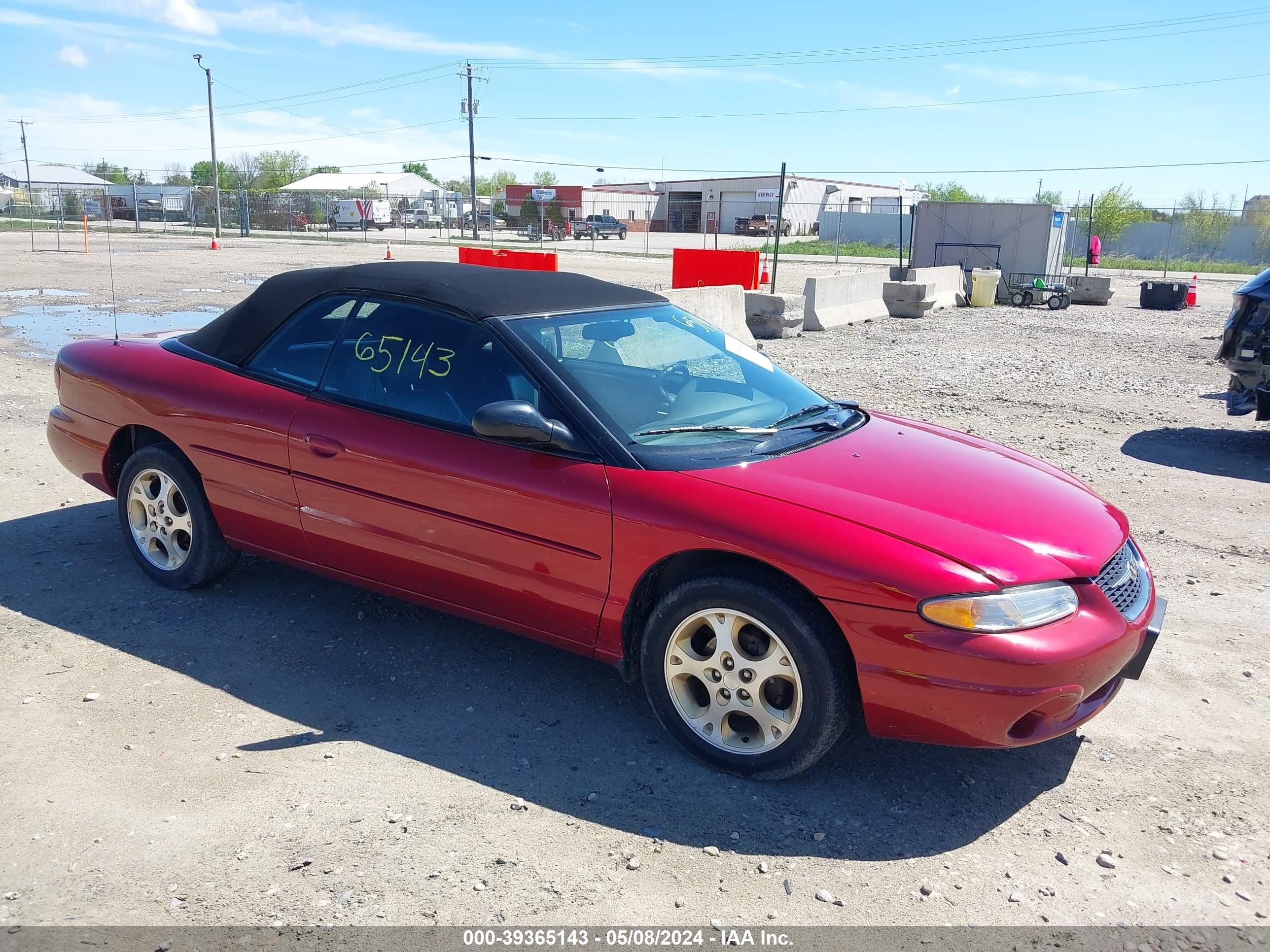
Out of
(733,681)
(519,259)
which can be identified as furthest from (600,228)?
(733,681)

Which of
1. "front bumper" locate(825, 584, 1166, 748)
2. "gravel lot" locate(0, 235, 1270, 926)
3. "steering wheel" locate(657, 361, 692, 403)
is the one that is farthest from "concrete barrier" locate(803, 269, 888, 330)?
"front bumper" locate(825, 584, 1166, 748)

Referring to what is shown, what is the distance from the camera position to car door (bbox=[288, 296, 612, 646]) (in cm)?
354

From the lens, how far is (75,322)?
1374 cm

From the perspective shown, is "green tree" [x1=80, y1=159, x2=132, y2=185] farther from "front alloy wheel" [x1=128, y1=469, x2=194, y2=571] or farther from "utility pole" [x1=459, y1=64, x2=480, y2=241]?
"front alloy wheel" [x1=128, y1=469, x2=194, y2=571]

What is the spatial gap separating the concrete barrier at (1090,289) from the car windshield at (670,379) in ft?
74.4

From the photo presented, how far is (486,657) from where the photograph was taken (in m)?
4.23

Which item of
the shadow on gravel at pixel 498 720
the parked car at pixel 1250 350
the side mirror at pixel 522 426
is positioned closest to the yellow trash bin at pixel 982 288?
the parked car at pixel 1250 350

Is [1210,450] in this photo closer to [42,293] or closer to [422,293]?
[422,293]

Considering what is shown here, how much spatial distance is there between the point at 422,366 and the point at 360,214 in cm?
6193

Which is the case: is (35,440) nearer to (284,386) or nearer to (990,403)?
(284,386)

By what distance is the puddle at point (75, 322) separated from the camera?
1217cm

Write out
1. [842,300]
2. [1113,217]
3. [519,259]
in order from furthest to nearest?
[1113,217] < [842,300] < [519,259]

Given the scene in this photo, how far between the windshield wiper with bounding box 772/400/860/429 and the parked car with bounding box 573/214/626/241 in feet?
192

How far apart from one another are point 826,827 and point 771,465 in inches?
47.7
